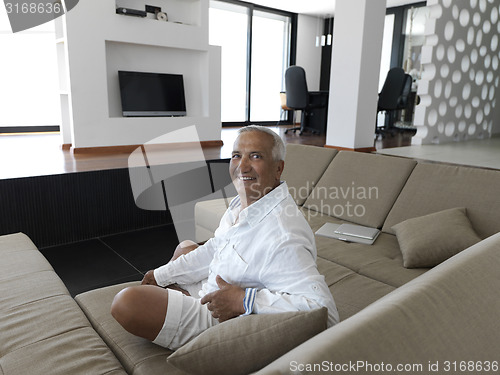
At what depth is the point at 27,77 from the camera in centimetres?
611

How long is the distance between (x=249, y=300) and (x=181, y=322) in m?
0.23

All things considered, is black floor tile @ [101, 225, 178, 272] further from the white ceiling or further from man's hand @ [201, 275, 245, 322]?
the white ceiling

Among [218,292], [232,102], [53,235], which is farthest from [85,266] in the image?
[232,102]

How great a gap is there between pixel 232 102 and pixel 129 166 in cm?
526

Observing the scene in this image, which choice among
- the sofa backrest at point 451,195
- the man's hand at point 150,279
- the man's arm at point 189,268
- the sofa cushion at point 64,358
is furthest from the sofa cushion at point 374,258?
the sofa cushion at point 64,358

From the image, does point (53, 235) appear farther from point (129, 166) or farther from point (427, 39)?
point (427, 39)

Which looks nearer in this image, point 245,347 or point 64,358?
point 245,347

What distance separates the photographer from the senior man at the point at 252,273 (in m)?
0.97

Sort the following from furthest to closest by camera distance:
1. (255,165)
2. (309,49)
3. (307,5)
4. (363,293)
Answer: (309,49) → (307,5) → (363,293) → (255,165)

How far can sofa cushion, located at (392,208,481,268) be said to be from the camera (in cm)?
176

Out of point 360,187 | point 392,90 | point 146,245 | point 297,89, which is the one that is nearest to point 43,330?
point 360,187

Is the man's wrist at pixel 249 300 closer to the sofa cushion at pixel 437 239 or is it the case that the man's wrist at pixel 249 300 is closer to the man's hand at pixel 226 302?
the man's hand at pixel 226 302

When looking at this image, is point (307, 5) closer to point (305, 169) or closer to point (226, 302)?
point (305, 169)

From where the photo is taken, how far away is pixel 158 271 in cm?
145
